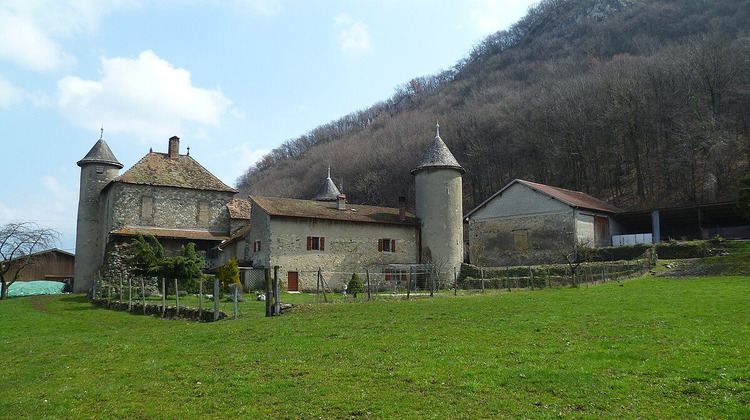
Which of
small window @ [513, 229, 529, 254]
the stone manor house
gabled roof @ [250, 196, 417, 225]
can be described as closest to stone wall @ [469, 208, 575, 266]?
small window @ [513, 229, 529, 254]

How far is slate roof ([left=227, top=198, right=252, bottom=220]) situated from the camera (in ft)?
144

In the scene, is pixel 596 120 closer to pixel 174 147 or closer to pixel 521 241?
pixel 521 241

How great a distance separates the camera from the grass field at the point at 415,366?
27.0 ft

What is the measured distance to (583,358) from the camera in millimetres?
10172

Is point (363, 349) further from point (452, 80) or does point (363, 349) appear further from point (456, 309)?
point (452, 80)

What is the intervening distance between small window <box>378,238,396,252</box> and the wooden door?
6.75 m

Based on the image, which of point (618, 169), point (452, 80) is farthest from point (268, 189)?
point (618, 169)

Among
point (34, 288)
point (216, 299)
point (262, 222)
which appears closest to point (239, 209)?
point (262, 222)

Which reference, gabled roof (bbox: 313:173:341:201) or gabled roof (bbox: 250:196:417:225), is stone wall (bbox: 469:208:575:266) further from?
gabled roof (bbox: 313:173:341:201)

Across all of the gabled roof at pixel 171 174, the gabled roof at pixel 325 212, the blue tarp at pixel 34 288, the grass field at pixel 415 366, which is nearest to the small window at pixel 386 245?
the gabled roof at pixel 325 212

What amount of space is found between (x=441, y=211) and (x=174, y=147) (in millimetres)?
22040

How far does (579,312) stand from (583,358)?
233 inches

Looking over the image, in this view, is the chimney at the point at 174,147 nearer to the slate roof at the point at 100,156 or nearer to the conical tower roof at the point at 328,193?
the slate roof at the point at 100,156

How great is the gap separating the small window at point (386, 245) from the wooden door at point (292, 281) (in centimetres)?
675
